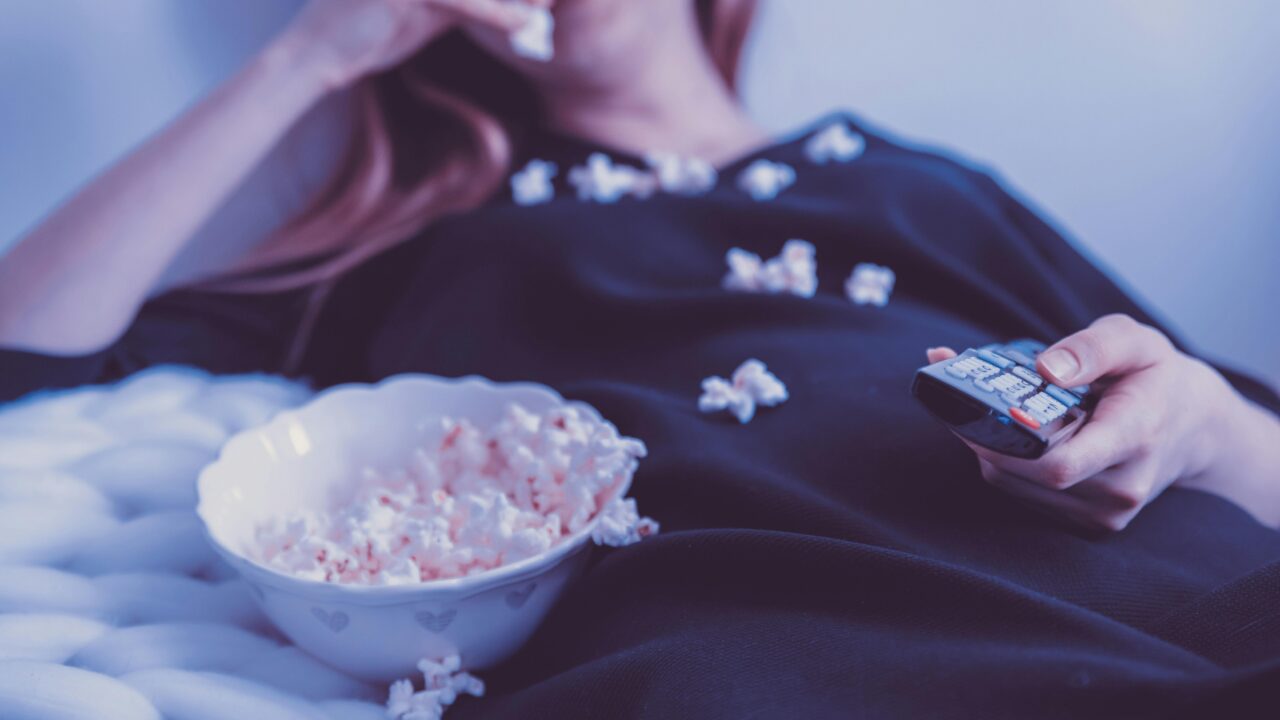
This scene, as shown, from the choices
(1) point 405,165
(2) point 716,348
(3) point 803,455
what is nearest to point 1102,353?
(3) point 803,455

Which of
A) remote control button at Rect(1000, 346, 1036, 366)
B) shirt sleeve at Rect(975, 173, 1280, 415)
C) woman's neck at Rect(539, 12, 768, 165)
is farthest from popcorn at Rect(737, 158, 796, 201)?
remote control button at Rect(1000, 346, 1036, 366)

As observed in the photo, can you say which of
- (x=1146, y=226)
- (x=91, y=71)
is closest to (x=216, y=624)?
(x=91, y=71)

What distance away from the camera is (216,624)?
0.60 metres

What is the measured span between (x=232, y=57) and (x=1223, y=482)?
114 centimetres

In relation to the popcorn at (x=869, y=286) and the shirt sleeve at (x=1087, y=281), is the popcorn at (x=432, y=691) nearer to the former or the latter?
the popcorn at (x=869, y=286)

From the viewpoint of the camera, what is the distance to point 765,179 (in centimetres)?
99

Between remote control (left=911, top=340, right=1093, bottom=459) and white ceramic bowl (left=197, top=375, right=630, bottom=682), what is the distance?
0.20 meters

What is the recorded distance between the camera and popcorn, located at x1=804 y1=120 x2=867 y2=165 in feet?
3.48

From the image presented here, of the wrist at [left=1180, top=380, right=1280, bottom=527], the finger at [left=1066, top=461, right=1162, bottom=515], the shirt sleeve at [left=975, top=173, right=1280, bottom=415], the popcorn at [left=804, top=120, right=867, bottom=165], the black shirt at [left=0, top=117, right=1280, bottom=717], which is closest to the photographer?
the black shirt at [left=0, top=117, right=1280, bottom=717]

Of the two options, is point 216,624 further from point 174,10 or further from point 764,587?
point 174,10

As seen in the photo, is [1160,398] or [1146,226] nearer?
[1160,398]

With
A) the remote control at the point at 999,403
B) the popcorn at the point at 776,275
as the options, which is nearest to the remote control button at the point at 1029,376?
the remote control at the point at 999,403

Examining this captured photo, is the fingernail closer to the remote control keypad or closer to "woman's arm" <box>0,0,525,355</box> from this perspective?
the remote control keypad

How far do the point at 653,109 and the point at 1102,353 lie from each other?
74cm
